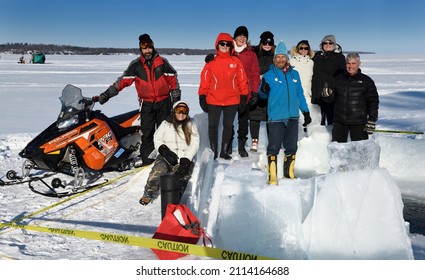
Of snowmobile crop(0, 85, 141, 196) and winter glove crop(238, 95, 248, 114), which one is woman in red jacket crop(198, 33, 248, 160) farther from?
snowmobile crop(0, 85, 141, 196)

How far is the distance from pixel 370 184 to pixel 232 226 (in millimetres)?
1105

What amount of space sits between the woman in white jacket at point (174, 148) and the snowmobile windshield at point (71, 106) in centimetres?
121

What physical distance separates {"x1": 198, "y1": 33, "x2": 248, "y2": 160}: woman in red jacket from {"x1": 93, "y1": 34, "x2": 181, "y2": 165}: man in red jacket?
60 centimetres

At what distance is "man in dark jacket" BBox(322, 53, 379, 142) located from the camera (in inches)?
178

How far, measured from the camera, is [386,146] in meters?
5.96

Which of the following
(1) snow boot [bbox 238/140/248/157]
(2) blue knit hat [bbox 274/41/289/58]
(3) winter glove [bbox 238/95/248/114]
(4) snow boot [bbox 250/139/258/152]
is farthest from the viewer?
(4) snow boot [bbox 250/139/258/152]

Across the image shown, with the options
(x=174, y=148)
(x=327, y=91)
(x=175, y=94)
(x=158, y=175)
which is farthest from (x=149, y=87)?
(x=327, y=91)

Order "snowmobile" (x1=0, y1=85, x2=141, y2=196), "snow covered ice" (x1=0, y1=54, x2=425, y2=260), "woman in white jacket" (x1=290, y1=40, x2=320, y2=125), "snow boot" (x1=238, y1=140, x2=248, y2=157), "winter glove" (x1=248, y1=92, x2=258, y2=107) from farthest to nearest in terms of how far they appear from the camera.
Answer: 1. "woman in white jacket" (x1=290, y1=40, x2=320, y2=125)
2. "snow boot" (x1=238, y1=140, x2=248, y2=157)
3. "winter glove" (x1=248, y1=92, x2=258, y2=107)
4. "snowmobile" (x1=0, y1=85, x2=141, y2=196)
5. "snow covered ice" (x1=0, y1=54, x2=425, y2=260)

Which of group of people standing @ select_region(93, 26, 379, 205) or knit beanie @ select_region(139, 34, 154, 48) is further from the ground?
knit beanie @ select_region(139, 34, 154, 48)

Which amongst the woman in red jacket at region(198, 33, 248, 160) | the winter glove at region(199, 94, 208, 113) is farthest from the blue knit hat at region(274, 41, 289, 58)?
the winter glove at region(199, 94, 208, 113)

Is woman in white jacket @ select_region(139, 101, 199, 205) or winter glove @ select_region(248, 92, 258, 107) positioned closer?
woman in white jacket @ select_region(139, 101, 199, 205)

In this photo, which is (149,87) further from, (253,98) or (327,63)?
(327,63)

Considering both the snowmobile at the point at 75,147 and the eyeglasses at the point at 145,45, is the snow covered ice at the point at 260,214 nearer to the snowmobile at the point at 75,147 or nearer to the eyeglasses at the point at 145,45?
the snowmobile at the point at 75,147

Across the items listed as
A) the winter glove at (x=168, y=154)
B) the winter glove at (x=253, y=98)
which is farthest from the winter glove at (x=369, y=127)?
the winter glove at (x=168, y=154)
